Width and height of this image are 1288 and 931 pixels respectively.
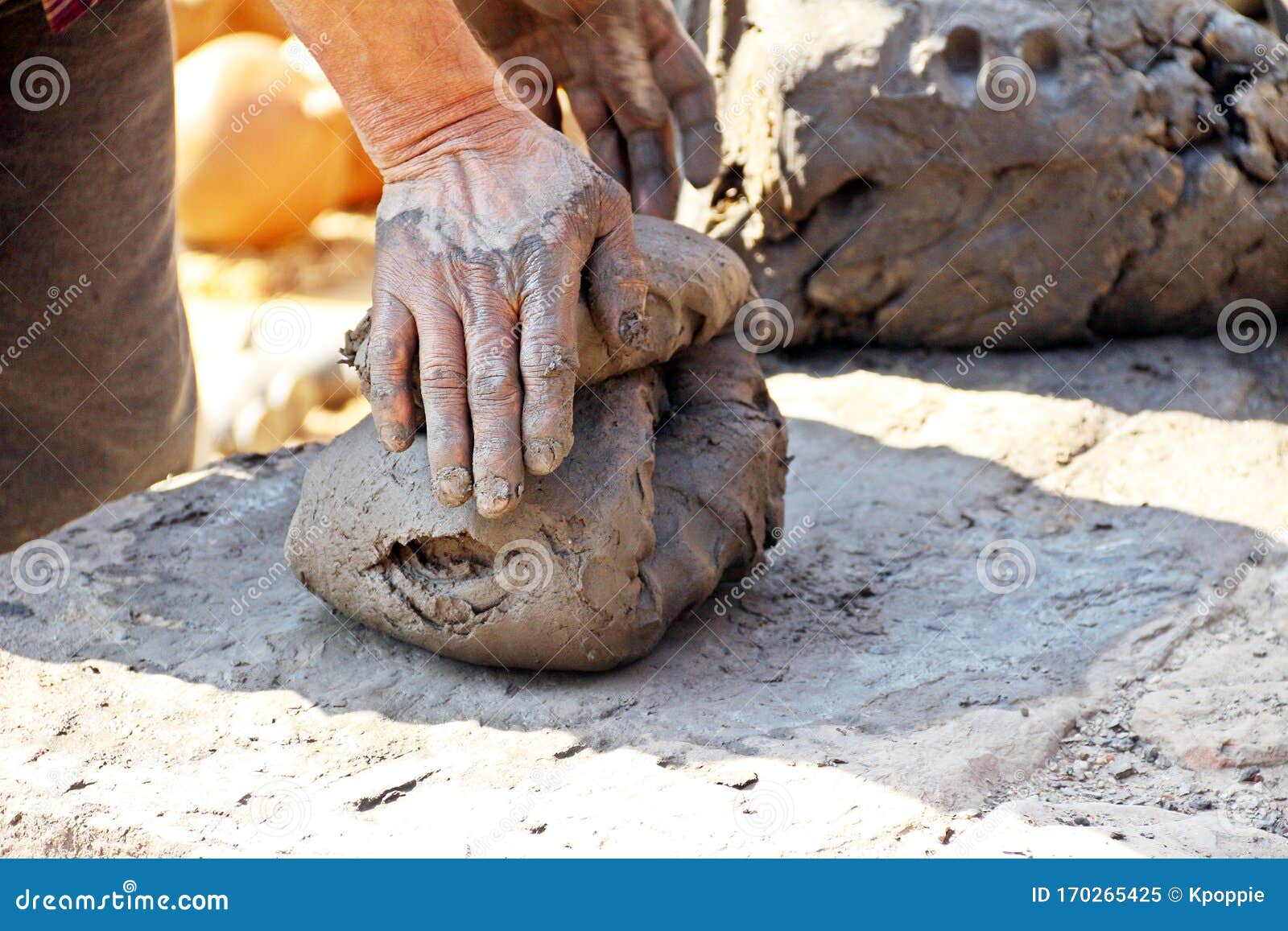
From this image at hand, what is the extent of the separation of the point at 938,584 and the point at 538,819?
127cm

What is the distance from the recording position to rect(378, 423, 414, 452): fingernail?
6.51ft

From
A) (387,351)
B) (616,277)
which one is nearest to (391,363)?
(387,351)

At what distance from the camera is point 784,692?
85.9 inches

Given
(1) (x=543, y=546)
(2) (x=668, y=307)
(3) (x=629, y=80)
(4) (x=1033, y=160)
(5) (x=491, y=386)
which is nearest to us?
(5) (x=491, y=386)

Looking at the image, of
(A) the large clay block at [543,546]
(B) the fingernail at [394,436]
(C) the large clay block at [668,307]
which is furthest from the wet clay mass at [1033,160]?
(B) the fingernail at [394,436]

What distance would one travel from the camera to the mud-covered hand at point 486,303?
6.23ft

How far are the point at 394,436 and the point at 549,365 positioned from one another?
295mm

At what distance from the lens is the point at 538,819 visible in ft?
5.67

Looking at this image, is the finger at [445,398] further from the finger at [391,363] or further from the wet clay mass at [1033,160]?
the wet clay mass at [1033,160]

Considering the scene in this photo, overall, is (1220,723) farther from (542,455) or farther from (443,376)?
(443,376)

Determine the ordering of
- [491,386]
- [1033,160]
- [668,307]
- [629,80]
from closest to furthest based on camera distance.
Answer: [491,386] < [668,307] < [629,80] < [1033,160]

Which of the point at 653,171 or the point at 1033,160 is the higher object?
the point at 653,171

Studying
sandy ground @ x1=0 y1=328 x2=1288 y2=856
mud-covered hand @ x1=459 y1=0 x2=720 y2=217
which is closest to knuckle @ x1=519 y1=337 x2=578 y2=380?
sandy ground @ x1=0 y1=328 x2=1288 y2=856

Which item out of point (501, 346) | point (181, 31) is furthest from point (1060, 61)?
point (181, 31)
